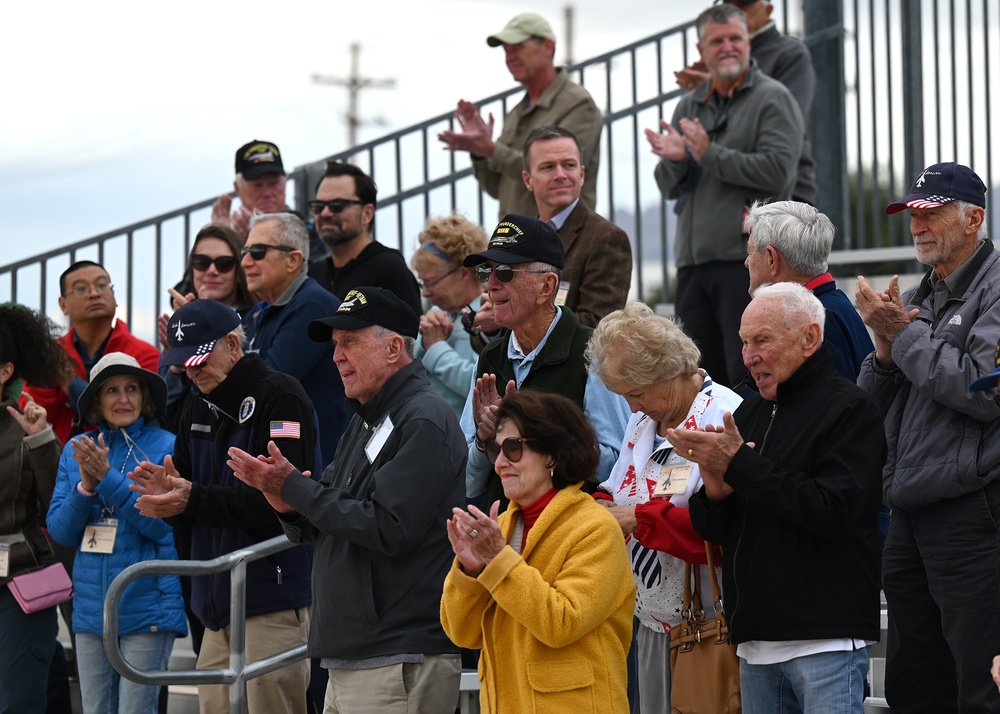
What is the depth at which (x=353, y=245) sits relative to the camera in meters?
6.91

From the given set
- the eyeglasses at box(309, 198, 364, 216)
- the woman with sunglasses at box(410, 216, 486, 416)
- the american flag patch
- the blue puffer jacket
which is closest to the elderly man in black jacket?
the american flag patch

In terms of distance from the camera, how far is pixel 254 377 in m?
5.38

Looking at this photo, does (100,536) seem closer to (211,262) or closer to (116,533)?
(116,533)

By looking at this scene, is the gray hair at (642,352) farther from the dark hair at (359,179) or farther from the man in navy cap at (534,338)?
the dark hair at (359,179)

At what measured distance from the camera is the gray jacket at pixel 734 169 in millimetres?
6938

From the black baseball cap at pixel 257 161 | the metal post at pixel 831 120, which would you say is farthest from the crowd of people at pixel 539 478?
the metal post at pixel 831 120

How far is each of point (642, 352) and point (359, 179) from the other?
302 cm

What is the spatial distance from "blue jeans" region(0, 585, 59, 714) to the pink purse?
0.26 ft

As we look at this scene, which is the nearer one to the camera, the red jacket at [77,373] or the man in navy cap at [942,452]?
the man in navy cap at [942,452]

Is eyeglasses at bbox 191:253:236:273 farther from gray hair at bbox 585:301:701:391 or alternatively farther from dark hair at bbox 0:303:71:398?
gray hair at bbox 585:301:701:391

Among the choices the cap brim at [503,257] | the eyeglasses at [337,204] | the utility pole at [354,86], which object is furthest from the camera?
the utility pole at [354,86]

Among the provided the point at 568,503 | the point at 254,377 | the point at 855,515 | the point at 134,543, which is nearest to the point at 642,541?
the point at 568,503

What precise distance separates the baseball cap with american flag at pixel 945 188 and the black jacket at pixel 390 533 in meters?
1.69

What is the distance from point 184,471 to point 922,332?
2913 mm
